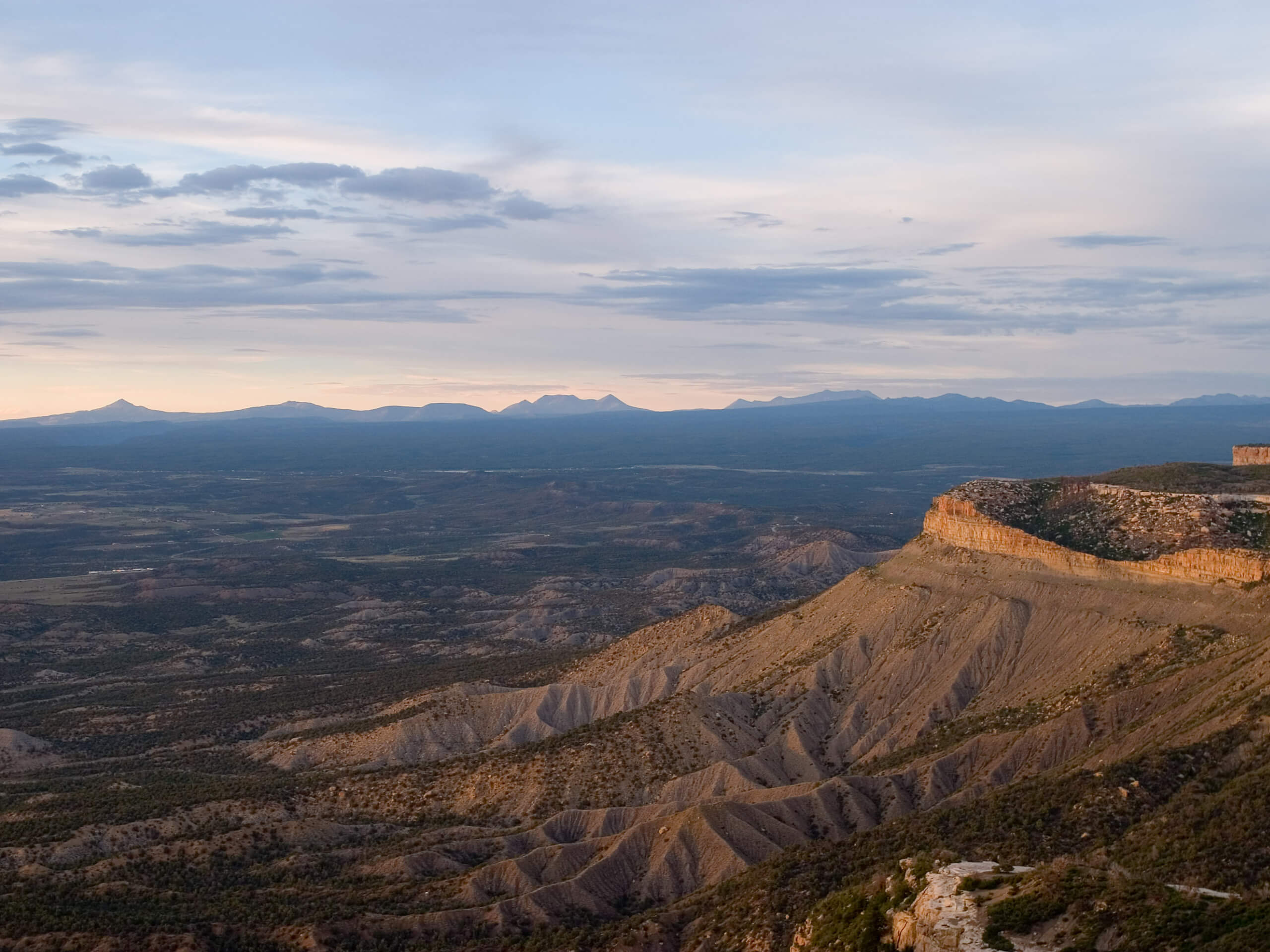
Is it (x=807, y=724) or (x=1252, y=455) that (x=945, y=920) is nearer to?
(x=807, y=724)

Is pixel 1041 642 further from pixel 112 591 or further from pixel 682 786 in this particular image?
pixel 112 591

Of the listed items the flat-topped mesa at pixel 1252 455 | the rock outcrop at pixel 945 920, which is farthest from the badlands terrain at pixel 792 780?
the flat-topped mesa at pixel 1252 455

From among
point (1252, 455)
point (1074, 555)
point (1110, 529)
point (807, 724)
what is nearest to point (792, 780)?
point (807, 724)

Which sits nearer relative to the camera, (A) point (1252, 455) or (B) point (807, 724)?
(B) point (807, 724)

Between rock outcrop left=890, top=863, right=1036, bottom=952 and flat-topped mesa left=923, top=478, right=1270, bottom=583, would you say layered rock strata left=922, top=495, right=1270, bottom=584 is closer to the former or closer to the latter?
flat-topped mesa left=923, top=478, right=1270, bottom=583

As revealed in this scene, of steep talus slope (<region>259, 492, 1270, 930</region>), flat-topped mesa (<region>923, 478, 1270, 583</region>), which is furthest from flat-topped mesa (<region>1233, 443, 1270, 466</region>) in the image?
steep talus slope (<region>259, 492, 1270, 930</region>)

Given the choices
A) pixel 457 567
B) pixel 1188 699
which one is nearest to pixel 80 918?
pixel 1188 699
